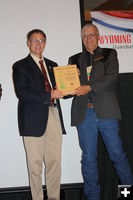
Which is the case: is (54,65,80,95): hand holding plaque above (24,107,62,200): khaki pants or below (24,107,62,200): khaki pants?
above

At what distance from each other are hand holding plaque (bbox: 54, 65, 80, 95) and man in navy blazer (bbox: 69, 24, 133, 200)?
9cm

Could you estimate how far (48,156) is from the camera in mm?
2717

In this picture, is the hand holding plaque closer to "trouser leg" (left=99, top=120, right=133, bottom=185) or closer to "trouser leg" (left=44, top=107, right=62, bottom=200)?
"trouser leg" (left=44, top=107, right=62, bottom=200)

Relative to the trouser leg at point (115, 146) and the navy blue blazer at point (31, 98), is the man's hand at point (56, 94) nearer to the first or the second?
the navy blue blazer at point (31, 98)

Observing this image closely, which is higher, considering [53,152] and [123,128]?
[123,128]

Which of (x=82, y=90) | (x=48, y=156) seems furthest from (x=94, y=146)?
(x=82, y=90)

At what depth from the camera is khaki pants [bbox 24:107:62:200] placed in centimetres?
261

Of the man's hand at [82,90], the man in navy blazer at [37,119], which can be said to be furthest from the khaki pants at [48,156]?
the man's hand at [82,90]

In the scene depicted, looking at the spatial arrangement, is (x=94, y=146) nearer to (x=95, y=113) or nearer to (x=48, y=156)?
(x=95, y=113)

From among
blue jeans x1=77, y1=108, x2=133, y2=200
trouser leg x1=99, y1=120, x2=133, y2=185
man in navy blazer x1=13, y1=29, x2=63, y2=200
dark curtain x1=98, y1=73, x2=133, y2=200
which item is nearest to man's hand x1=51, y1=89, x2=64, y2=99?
man in navy blazer x1=13, y1=29, x2=63, y2=200

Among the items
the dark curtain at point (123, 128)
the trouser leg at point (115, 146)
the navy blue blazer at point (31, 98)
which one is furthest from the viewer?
the dark curtain at point (123, 128)

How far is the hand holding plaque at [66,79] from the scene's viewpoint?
261 cm

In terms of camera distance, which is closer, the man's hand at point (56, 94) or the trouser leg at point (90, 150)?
the man's hand at point (56, 94)

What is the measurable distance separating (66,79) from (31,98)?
392 mm
